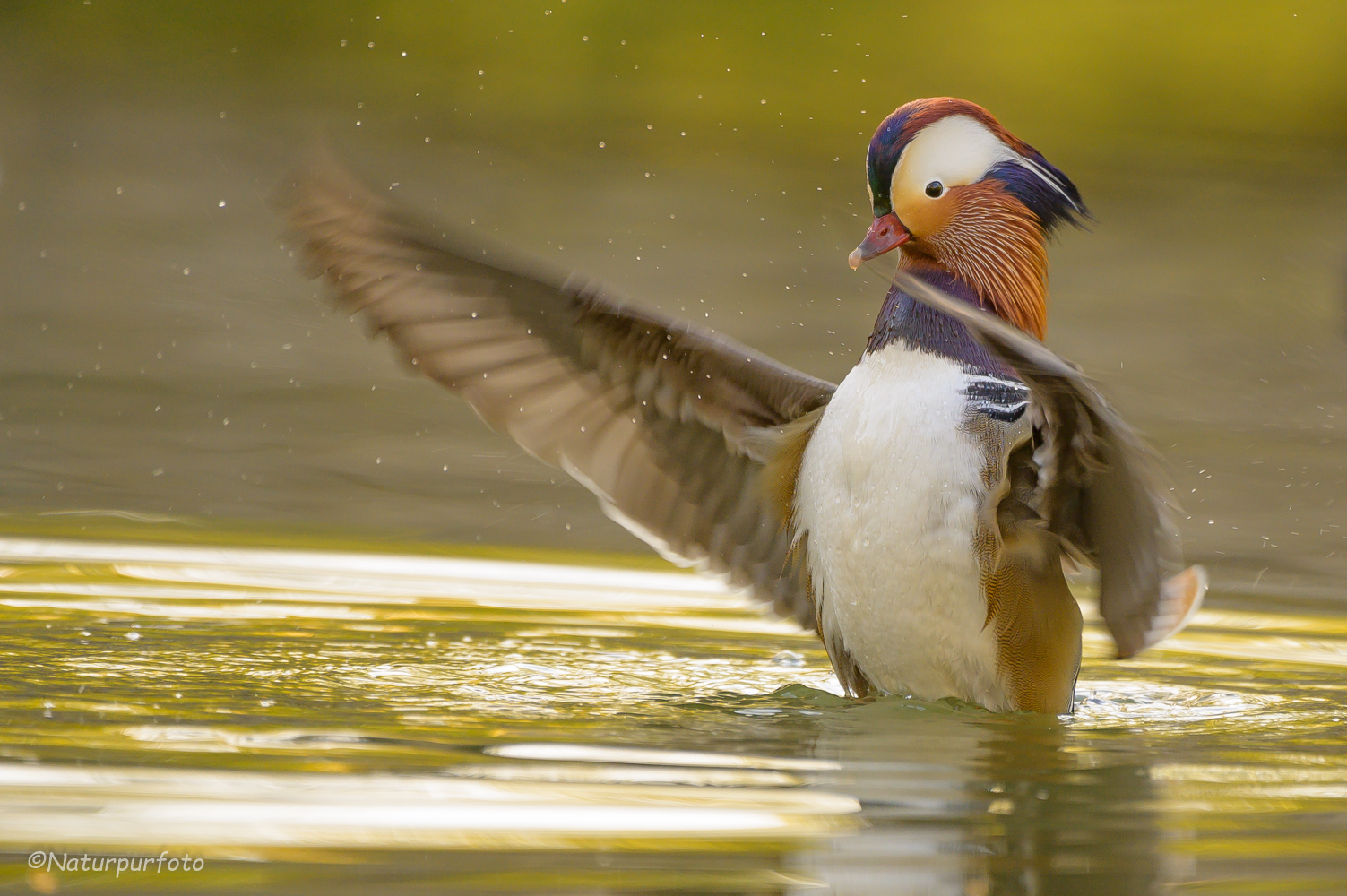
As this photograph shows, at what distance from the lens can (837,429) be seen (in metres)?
3.37

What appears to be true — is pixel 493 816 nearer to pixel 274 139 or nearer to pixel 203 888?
pixel 203 888

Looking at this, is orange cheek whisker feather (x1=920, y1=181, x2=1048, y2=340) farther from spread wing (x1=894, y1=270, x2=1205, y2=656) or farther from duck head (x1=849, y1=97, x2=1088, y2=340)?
spread wing (x1=894, y1=270, x2=1205, y2=656)

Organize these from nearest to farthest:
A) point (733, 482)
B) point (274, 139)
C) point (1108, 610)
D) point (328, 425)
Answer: point (1108, 610) → point (733, 482) → point (328, 425) → point (274, 139)

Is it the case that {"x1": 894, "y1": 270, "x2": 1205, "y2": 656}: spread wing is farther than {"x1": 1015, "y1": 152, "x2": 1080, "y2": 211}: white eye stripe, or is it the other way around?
{"x1": 1015, "y1": 152, "x2": 1080, "y2": 211}: white eye stripe

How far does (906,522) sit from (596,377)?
794 millimetres

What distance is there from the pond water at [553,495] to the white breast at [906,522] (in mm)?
119

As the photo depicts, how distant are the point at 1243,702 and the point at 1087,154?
25.1 ft

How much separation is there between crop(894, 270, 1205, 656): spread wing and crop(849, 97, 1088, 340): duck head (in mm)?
393

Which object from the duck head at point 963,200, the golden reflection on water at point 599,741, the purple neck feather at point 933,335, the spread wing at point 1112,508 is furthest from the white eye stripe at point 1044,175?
the golden reflection on water at point 599,741

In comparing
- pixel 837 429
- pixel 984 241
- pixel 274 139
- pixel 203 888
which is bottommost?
pixel 203 888

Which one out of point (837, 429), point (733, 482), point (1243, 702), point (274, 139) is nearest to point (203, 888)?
point (837, 429)

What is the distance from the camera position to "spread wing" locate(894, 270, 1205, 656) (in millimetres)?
2906

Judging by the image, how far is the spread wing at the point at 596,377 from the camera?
355 centimetres

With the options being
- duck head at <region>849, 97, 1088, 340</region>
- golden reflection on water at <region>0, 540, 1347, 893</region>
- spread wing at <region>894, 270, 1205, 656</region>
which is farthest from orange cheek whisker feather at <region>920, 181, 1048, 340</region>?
golden reflection on water at <region>0, 540, 1347, 893</region>
